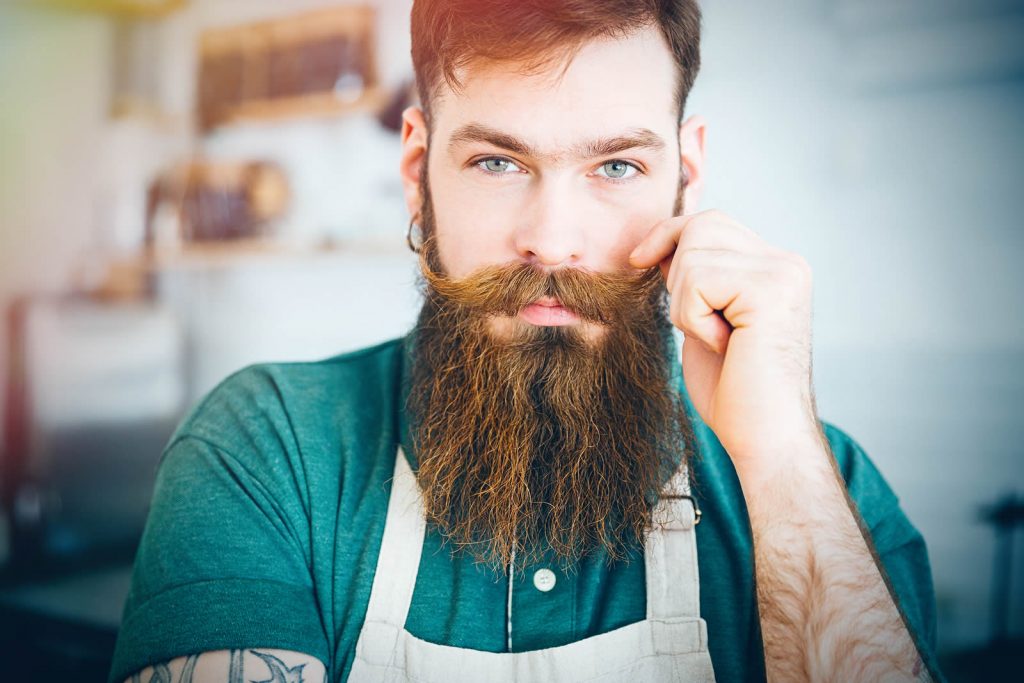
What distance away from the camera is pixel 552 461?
117 cm

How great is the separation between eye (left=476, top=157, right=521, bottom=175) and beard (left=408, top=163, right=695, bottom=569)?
0.14m

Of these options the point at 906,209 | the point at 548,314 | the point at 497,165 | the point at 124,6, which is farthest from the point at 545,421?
the point at 124,6

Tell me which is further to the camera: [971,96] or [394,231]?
[394,231]

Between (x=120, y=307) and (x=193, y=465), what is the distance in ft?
8.00

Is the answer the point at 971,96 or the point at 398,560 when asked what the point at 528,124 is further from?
the point at 971,96

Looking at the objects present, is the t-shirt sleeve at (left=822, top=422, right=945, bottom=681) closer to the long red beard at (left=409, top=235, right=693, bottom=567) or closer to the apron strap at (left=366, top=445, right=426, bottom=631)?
the long red beard at (left=409, top=235, right=693, bottom=567)

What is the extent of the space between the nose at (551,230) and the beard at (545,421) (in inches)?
0.9

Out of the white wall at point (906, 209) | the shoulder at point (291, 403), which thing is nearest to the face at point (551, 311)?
the shoulder at point (291, 403)

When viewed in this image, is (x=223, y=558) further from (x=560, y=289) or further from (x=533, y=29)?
(x=533, y=29)

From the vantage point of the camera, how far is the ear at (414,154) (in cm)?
129

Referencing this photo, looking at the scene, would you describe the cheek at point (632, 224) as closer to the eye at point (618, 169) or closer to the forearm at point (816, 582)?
the eye at point (618, 169)

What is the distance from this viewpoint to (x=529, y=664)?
101 centimetres

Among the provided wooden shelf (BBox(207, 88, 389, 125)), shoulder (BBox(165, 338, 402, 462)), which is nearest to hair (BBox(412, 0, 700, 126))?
shoulder (BBox(165, 338, 402, 462))

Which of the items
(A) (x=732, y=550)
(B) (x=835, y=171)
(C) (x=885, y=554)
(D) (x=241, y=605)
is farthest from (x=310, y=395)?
(B) (x=835, y=171)
